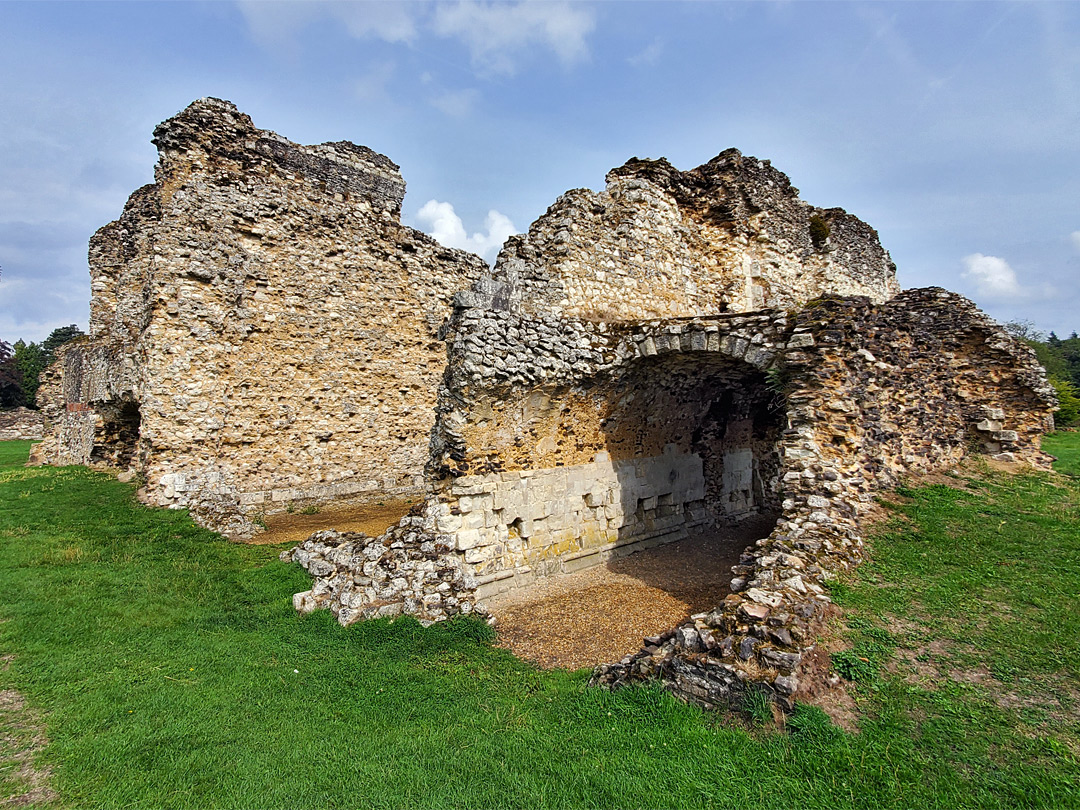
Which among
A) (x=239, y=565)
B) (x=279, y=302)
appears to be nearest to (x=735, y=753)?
(x=239, y=565)

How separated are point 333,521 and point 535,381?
19.3 feet

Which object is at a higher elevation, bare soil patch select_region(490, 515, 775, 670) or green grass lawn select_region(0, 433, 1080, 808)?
green grass lawn select_region(0, 433, 1080, 808)

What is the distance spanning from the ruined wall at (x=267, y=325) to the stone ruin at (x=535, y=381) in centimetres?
5

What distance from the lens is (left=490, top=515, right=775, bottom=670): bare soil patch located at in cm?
612

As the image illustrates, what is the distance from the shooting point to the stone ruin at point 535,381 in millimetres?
6621

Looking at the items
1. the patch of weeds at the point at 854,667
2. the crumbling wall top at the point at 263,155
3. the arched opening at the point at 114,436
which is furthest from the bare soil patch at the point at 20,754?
the arched opening at the point at 114,436

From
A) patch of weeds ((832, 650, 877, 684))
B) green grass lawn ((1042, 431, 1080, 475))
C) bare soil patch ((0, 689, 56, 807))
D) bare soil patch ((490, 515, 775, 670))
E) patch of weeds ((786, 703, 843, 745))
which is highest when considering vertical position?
green grass lawn ((1042, 431, 1080, 475))

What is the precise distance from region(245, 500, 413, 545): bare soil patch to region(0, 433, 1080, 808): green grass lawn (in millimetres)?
2702

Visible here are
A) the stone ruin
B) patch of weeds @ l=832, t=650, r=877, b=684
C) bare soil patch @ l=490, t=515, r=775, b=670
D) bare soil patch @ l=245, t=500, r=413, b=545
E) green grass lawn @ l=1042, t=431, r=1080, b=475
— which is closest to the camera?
patch of weeds @ l=832, t=650, r=877, b=684

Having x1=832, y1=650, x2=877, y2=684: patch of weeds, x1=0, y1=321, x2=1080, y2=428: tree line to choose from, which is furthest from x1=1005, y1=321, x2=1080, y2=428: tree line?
x1=832, y1=650, x2=877, y2=684: patch of weeds

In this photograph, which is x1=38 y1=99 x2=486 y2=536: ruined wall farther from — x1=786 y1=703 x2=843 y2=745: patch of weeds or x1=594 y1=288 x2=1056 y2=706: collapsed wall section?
x1=786 y1=703 x2=843 y2=745: patch of weeds

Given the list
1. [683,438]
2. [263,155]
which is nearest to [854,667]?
[683,438]

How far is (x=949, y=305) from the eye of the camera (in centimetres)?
1110

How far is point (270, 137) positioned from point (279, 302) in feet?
11.2
